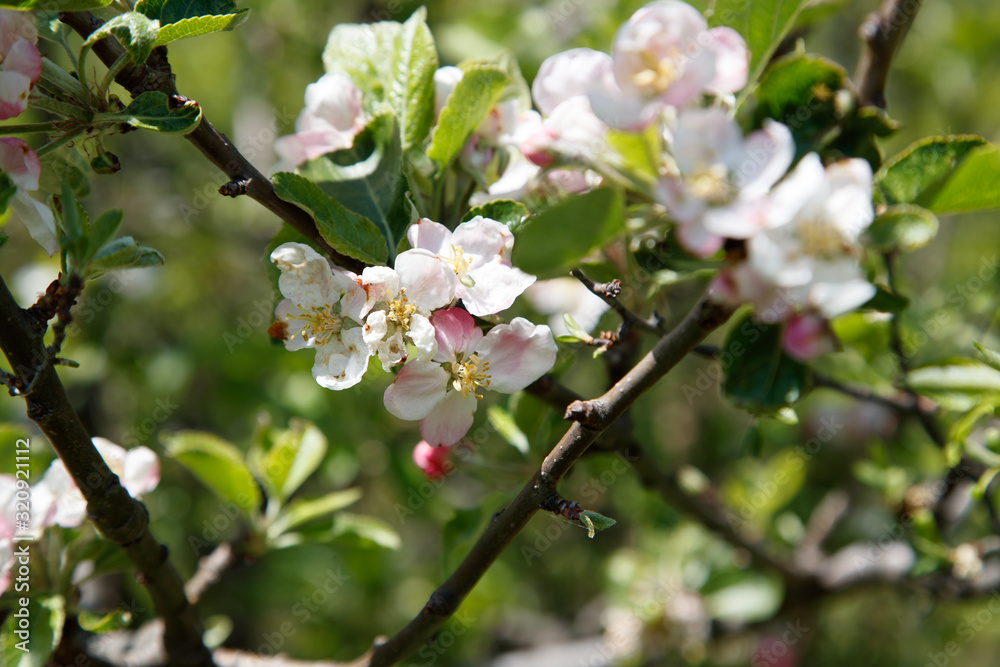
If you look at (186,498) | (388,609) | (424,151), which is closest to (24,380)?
(424,151)

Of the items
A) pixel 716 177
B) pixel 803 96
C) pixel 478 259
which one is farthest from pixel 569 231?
pixel 803 96

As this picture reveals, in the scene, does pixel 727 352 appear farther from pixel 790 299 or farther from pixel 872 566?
pixel 872 566

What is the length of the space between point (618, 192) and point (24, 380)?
764 millimetres

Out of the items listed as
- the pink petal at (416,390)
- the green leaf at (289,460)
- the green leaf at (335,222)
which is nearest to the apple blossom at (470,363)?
the pink petal at (416,390)

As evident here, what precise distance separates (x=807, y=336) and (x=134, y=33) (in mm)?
836

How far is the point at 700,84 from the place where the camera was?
80 centimetres

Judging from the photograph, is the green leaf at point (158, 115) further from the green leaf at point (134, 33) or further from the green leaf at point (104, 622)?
the green leaf at point (104, 622)

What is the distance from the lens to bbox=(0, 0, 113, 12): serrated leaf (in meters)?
0.88

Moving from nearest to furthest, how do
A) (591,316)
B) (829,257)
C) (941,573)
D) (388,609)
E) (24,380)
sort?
(829,257), (24,380), (591,316), (941,573), (388,609)

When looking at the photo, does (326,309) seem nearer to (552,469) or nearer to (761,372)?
(552,469)

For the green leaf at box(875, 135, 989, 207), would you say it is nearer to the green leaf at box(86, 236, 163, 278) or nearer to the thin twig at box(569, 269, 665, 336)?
the thin twig at box(569, 269, 665, 336)

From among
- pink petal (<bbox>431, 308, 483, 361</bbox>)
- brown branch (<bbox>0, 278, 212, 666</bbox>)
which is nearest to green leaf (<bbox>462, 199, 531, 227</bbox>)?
pink petal (<bbox>431, 308, 483, 361</bbox>)

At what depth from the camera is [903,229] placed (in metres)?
0.79

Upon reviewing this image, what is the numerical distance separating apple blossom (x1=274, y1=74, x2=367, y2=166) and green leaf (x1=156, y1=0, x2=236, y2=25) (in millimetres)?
174
